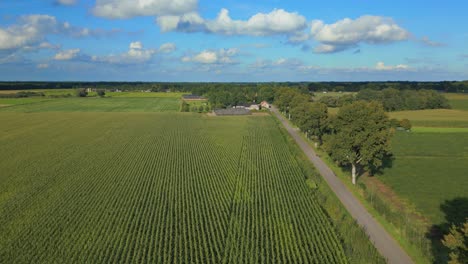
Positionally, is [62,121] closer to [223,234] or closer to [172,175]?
[172,175]

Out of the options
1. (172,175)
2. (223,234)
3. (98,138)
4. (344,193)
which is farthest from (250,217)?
(98,138)

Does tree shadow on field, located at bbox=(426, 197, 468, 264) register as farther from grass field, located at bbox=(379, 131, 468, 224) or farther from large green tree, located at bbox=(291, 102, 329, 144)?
large green tree, located at bbox=(291, 102, 329, 144)

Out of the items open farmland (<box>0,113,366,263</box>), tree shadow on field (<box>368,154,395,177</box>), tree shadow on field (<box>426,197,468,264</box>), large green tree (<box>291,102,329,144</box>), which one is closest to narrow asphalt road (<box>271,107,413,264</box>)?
tree shadow on field (<box>426,197,468,264</box>)

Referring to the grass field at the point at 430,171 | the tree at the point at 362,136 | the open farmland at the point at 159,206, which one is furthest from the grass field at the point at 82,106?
the tree at the point at 362,136

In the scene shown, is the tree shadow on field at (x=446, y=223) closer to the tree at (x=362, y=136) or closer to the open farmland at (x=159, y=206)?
the open farmland at (x=159, y=206)

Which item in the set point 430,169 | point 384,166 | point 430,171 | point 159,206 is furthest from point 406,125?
point 159,206

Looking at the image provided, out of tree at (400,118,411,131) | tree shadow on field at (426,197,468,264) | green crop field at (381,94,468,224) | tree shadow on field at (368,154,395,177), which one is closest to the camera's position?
tree shadow on field at (426,197,468,264)

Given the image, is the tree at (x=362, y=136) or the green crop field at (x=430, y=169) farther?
the tree at (x=362, y=136)

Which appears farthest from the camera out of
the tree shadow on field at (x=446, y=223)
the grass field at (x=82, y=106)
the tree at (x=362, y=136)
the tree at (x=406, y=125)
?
the grass field at (x=82, y=106)
